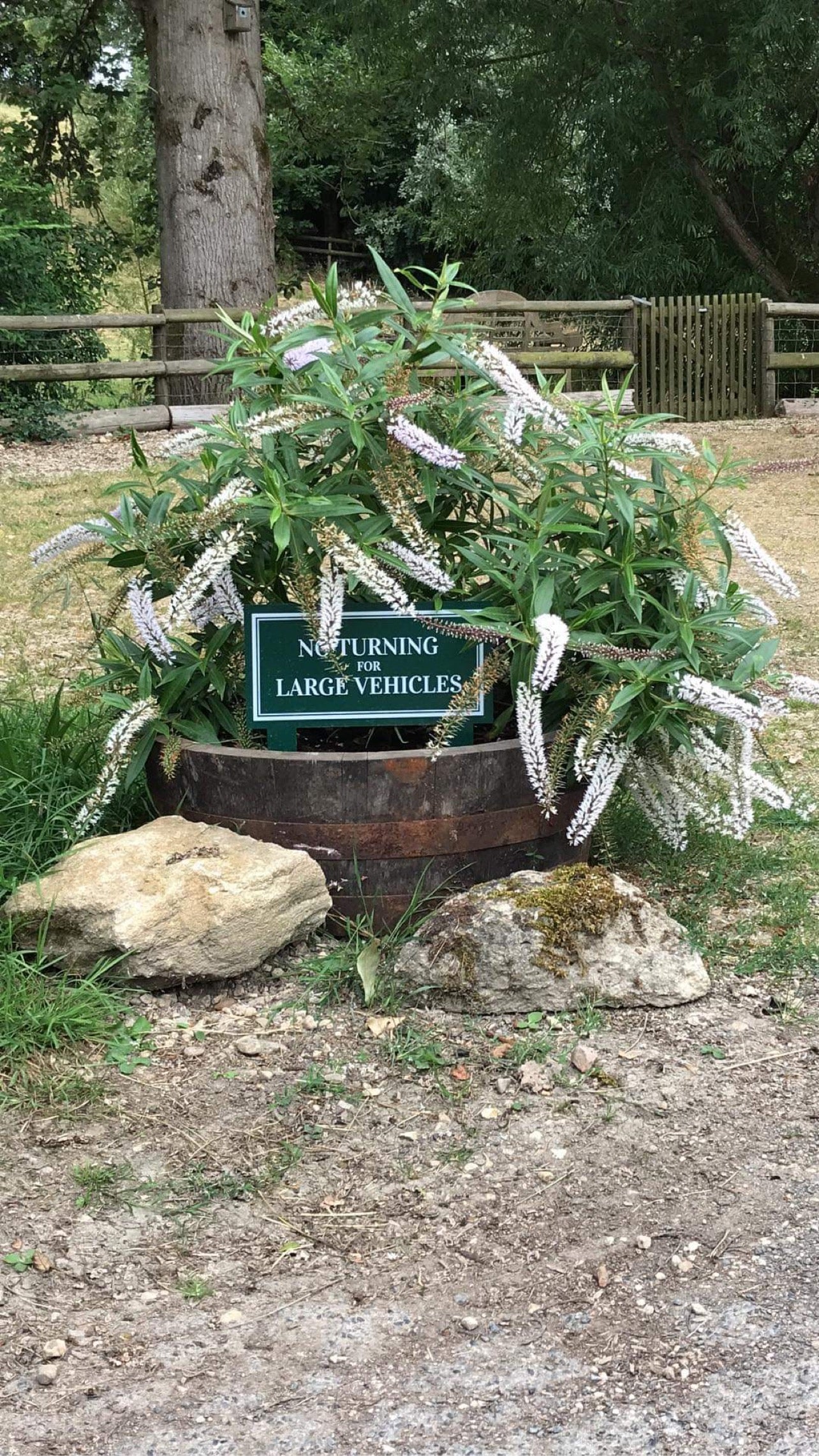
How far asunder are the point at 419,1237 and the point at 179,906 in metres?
0.97

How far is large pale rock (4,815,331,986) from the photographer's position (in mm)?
3172

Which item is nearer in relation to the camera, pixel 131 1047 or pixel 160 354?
pixel 131 1047

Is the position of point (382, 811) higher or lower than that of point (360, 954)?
higher

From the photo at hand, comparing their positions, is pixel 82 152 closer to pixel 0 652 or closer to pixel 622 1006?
pixel 0 652

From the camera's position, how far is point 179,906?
3.17 meters

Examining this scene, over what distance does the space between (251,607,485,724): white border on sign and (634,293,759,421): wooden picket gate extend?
13.3 meters

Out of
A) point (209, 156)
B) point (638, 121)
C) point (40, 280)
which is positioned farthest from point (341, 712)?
point (638, 121)

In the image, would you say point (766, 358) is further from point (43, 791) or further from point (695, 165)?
point (43, 791)

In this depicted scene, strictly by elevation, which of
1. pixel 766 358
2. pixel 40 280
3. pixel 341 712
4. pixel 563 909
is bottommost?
pixel 563 909

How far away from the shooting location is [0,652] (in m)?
6.24

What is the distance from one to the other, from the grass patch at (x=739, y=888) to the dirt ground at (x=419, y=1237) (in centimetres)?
13

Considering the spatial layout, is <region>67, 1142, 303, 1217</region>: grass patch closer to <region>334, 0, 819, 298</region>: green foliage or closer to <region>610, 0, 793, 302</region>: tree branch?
<region>334, 0, 819, 298</region>: green foliage

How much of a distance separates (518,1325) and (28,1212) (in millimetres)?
910

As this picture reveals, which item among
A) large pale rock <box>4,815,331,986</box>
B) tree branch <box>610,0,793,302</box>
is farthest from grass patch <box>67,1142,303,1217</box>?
tree branch <box>610,0,793,302</box>
